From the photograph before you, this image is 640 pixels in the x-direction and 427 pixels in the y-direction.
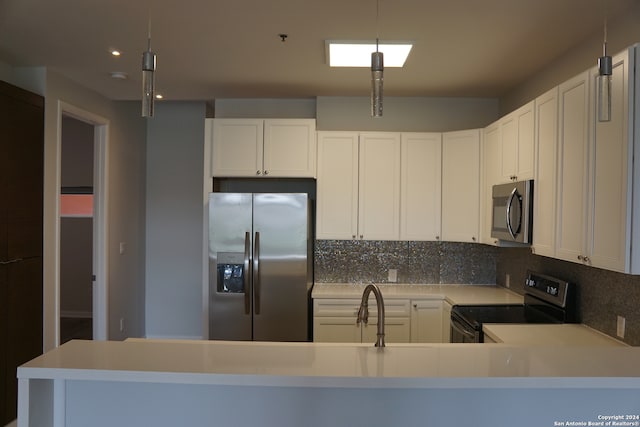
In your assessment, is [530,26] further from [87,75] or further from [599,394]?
[87,75]

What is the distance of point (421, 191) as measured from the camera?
3.97 m

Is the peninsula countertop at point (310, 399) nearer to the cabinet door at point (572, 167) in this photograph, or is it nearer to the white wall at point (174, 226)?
the cabinet door at point (572, 167)

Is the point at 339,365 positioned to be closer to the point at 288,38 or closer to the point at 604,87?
the point at 604,87

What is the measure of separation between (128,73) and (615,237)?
11.3 feet

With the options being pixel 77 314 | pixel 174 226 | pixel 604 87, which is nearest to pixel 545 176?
pixel 604 87

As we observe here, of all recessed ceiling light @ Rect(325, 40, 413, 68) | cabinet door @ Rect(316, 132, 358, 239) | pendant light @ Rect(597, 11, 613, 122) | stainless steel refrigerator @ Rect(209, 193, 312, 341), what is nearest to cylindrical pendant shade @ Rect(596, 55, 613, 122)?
pendant light @ Rect(597, 11, 613, 122)

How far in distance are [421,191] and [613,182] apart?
2.06 m

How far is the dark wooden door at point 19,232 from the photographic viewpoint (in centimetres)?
300

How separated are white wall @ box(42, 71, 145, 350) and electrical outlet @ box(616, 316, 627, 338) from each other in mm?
3911

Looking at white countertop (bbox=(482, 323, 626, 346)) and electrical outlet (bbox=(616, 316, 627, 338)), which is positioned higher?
electrical outlet (bbox=(616, 316, 627, 338))

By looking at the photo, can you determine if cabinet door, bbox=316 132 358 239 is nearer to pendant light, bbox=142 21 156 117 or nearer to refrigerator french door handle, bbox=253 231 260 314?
refrigerator french door handle, bbox=253 231 260 314

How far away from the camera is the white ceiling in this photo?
7.61 ft

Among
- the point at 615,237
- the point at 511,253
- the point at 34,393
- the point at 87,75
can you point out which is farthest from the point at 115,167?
the point at 615,237

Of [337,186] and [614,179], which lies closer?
[614,179]
